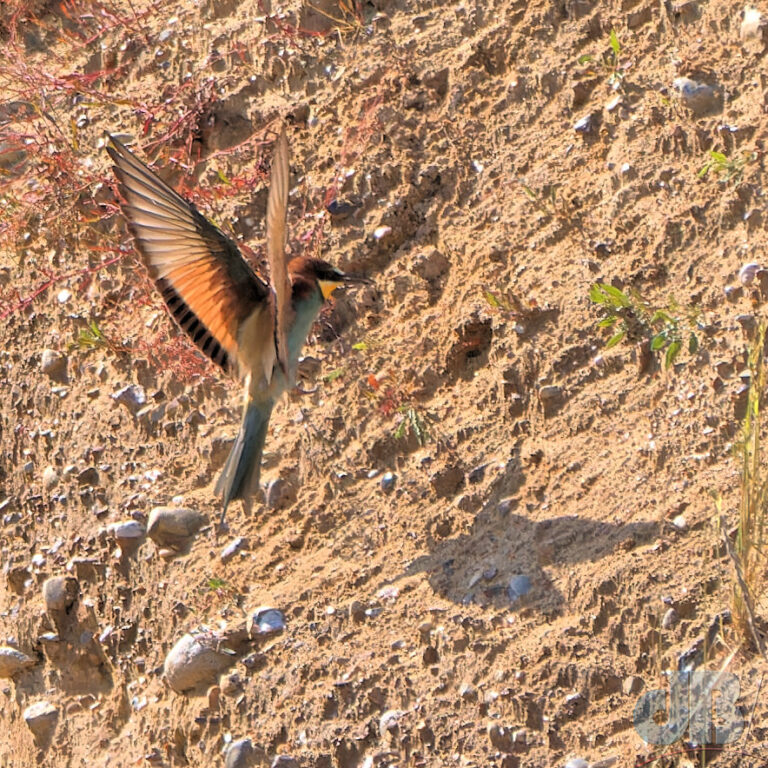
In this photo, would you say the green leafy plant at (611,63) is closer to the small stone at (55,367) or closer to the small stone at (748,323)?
the small stone at (748,323)

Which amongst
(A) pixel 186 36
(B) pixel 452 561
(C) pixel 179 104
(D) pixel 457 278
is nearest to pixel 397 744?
(B) pixel 452 561

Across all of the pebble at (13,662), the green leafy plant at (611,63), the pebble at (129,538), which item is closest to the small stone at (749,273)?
the green leafy plant at (611,63)

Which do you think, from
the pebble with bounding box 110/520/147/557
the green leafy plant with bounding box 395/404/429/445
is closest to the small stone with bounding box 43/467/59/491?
the pebble with bounding box 110/520/147/557

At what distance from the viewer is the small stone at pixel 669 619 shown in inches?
130

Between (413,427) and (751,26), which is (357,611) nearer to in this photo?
(413,427)

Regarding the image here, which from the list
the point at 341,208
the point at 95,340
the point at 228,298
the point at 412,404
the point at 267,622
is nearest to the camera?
the point at 267,622

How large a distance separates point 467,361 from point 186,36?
2.13m

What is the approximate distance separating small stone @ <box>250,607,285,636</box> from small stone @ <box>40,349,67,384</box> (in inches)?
59.2

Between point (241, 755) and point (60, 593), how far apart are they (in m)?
1.06

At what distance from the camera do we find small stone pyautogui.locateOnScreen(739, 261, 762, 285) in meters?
3.84

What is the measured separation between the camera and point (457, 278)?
440 centimetres

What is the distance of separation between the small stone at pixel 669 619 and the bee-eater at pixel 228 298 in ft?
4.19

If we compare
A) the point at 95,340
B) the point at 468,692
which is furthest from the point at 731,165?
the point at 95,340

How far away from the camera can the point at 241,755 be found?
3.64m
